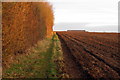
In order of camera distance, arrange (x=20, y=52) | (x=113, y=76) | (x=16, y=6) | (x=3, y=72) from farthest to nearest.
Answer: (x=20, y=52), (x=16, y=6), (x=3, y=72), (x=113, y=76)

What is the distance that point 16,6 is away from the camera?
451 inches

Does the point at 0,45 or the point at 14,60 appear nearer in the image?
the point at 0,45

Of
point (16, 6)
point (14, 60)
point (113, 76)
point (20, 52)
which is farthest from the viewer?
point (20, 52)

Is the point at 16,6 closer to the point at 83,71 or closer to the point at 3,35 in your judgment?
the point at 3,35

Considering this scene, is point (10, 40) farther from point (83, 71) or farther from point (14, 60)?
point (83, 71)

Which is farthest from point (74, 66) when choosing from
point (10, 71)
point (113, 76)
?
point (10, 71)

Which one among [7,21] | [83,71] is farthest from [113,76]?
[7,21]

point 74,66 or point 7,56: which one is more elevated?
point 7,56

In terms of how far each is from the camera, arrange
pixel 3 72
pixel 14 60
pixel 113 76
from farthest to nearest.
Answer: pixel 14 60 < pixel 3 72 < pixel 113 76

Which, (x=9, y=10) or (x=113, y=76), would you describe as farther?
(x=9, y=10)

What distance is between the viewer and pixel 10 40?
1078 cm

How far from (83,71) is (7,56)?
409 centimetres

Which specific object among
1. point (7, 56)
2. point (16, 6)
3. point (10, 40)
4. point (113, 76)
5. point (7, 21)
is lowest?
point (113, 76)

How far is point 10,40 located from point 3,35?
0.94m
